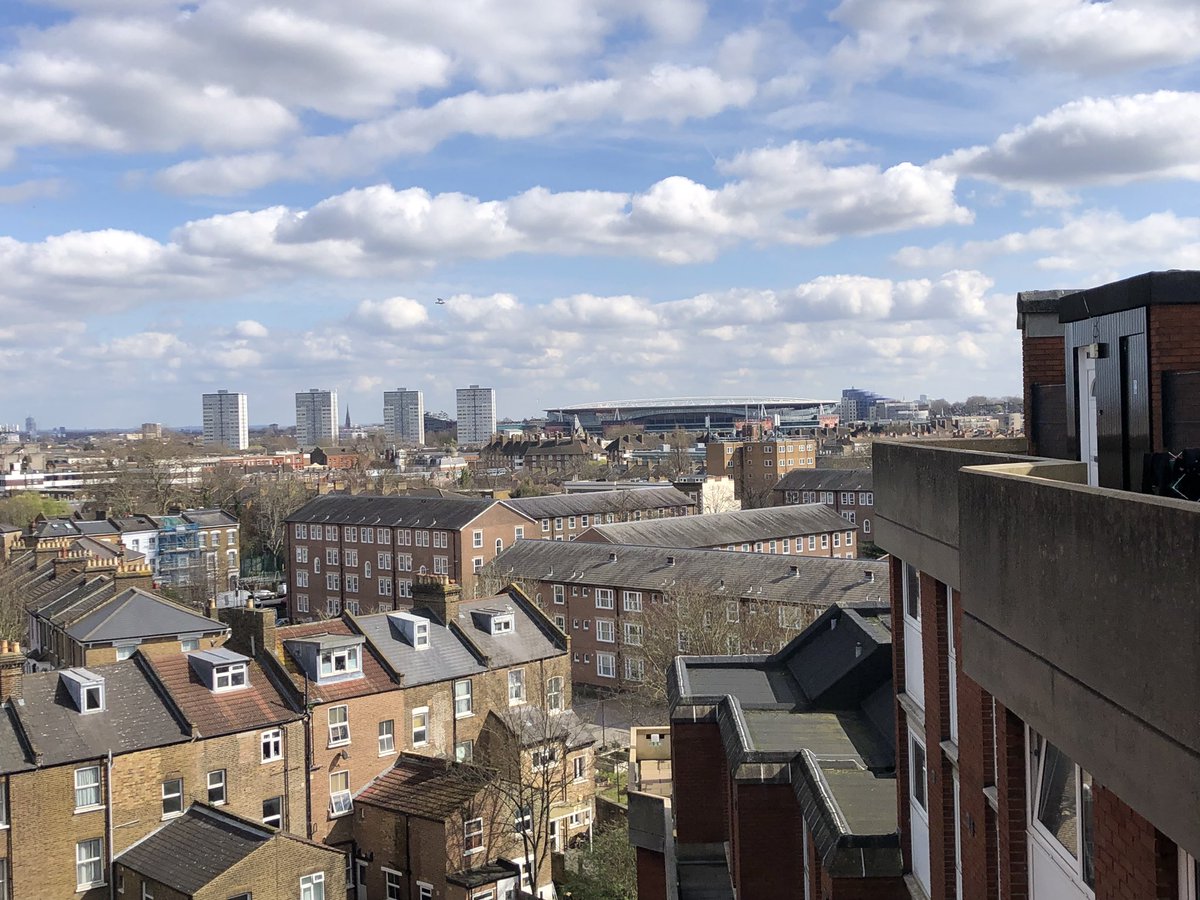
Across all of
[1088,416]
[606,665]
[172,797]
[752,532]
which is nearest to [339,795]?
[172,797]

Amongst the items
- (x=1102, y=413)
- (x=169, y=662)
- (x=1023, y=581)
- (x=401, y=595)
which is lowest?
(x=401, y=595)

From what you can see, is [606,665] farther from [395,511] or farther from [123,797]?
[123,797]

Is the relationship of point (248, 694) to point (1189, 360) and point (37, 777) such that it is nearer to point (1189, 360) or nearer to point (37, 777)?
point (37, 777)

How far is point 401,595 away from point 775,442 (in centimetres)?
5858

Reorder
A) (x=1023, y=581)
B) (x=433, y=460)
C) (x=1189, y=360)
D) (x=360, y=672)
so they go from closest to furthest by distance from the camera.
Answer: (x=1023, y=581)
(x=1189, y=360)
(x=360, y=672)
(x=433, y=460)

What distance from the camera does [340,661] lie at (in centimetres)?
3105

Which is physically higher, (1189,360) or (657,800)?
(1189,360)

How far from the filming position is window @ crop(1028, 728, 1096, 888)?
19.4 ft

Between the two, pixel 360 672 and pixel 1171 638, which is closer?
pixel 1171 638

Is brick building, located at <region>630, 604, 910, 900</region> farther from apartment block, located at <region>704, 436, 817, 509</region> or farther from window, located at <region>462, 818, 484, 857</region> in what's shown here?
apartment block, located at <region>704, 436, 817, 509</region>

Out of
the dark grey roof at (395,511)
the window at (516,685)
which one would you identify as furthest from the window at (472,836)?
the dark grey roof at (395,511)

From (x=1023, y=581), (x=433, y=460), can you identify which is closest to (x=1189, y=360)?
(x=1023, y=581)

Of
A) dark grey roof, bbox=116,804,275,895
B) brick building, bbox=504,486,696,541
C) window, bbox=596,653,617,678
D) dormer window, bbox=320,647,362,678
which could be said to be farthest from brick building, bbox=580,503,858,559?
dark grey roof, bbox=116,804,275,895

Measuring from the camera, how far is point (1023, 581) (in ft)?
19.7
